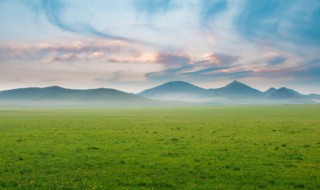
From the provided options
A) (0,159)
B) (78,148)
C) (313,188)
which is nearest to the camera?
(313,188)

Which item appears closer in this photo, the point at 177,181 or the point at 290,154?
the point at 177,181

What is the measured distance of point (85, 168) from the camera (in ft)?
58.7

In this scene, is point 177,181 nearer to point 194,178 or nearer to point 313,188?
point 194,178

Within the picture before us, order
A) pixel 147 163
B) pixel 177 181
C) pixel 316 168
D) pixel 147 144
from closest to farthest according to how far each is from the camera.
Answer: pixel 177 181
pixel 316 168
pixel 147 163
pixel 147 144

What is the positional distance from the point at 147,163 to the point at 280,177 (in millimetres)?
7674

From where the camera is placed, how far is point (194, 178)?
1538cm

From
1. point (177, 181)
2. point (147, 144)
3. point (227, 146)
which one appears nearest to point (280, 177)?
point (177, 181)

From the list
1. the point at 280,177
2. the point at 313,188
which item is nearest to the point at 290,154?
the point at 280,177

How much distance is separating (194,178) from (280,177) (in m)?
4.35

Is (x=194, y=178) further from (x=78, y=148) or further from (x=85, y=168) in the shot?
(x=78, y=148)

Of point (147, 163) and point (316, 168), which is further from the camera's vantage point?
point (147, 163)

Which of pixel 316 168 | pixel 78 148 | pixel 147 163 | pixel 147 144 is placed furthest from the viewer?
pixel 147 144

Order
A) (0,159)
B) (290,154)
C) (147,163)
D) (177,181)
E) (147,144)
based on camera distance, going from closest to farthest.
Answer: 1. (177,181)
2. (147,163)
3. (0,159)
4. (290,154)
5. (147,144)

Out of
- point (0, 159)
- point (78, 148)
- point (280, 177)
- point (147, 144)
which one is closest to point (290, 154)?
point (280, 177)
